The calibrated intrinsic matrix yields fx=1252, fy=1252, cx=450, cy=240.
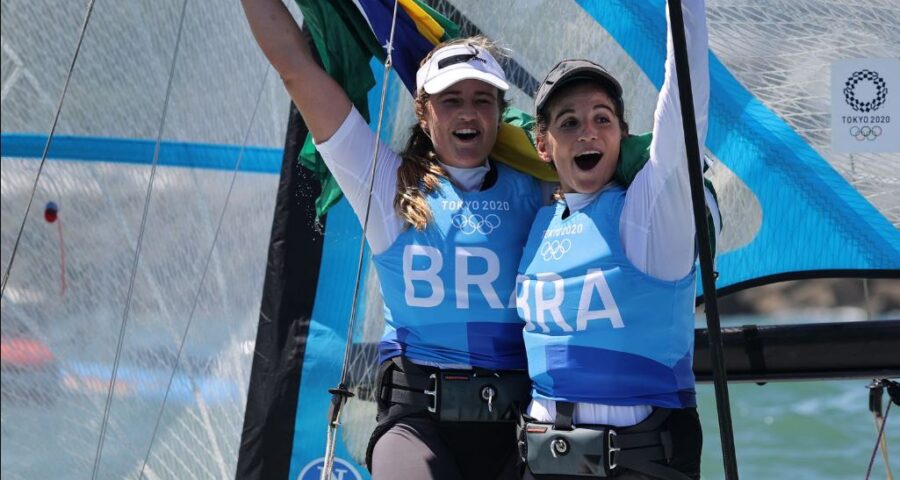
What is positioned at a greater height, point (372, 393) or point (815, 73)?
point (815, 73)

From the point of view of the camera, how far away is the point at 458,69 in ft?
5.43

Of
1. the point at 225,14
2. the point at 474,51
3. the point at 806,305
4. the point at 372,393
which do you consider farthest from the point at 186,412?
the point at 806,305

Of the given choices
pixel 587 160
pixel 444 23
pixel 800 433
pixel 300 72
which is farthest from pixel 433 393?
pixel 800 433

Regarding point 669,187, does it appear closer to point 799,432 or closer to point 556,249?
point 556,249

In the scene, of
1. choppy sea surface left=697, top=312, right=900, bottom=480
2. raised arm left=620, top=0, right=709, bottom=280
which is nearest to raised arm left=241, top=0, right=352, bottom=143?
raised arm left=620, top=0, right=709, bottom=280

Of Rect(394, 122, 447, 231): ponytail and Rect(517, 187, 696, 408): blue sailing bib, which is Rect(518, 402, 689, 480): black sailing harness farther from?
Rect(394, 122, 447, 231): ponytail

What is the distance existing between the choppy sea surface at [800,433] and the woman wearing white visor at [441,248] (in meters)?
3.16

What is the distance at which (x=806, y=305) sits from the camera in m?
2.35

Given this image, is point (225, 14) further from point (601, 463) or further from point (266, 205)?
point (601, 463)

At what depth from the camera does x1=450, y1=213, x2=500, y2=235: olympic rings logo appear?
161cm

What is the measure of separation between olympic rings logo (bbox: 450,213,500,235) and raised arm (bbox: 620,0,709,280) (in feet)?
0.65

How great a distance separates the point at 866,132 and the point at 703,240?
2.69 feet

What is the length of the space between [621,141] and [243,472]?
1014 mm

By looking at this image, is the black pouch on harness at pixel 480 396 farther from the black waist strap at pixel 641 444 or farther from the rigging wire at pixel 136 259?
the rigging wire at pixel 136 259
